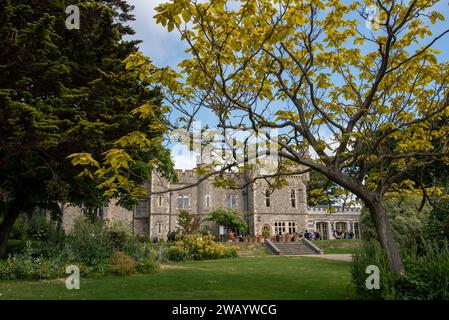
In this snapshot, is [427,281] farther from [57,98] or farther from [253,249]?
[253,249]

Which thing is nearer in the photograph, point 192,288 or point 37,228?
point 192,288

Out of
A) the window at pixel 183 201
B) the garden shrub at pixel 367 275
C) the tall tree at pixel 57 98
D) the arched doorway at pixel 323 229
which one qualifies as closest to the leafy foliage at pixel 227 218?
the window at pixel 183 201

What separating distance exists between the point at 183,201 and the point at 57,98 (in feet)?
108

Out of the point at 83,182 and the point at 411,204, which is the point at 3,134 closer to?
the point at 83,182

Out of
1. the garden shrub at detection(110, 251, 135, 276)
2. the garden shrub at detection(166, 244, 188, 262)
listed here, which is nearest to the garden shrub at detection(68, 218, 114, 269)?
the garden shrub at detection(110, 251, 135, 276)

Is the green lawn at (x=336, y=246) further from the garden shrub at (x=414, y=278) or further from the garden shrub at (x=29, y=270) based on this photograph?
the garden shrub at (x=414, y=278)

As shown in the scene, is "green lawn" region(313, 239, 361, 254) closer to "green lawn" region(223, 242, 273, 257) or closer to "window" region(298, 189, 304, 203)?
"green lawn" region(223, 242, 273, 257)

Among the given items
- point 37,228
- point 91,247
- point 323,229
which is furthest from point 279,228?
point 91,247

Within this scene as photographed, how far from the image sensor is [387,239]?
284 inches

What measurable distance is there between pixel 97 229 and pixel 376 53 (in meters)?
12.5

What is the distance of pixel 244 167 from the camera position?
10.2 m

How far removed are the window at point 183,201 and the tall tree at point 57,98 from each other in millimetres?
27973

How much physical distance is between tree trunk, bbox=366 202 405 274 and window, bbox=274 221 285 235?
1463 inches

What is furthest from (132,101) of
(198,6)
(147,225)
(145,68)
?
(147,225)
